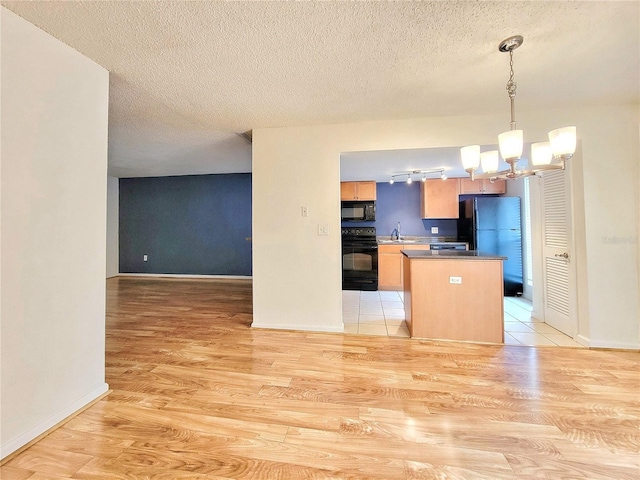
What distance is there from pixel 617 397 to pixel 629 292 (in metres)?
1.22

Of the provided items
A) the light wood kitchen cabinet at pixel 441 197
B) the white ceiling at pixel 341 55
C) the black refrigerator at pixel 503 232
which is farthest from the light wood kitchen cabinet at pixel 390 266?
the white ceiling at pixel 341 55

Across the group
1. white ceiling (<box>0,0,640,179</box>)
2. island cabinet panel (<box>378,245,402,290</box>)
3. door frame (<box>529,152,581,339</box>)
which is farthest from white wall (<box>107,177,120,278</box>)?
door frame (<box>529,152,581,339</box>)

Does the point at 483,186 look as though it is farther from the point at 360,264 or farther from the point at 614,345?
the point at 614,345

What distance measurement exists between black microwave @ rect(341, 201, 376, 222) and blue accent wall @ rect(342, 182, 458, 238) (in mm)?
250

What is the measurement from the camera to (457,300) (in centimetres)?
263

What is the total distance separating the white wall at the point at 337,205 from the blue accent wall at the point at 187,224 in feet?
9.55

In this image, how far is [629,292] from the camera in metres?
2.35

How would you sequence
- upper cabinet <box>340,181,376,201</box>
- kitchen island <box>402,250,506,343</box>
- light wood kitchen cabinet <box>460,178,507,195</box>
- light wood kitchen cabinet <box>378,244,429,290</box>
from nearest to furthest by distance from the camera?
kitchen island <box>402,250,506,343</box>
light wood kitchen cabinet <box>460,178,507,195</box>
light wood kitchen cabinet <box>378,244,429,290</box>
upper cabinet <box>340,181,376,201</box>

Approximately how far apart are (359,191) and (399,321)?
9.24 ft

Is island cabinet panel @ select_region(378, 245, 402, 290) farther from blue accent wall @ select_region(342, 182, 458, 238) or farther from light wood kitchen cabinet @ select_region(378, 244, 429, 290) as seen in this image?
blue accent wall @ select_region(342, 182, 458, 238)

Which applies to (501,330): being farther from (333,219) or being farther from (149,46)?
(149,46)

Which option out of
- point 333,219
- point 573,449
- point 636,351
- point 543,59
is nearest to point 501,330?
point 636,351

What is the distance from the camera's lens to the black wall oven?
499 cm

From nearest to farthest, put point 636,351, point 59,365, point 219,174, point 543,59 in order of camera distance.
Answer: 1. point 59,365
2. point 543,59
3. point 636,351
4. point 219,174
